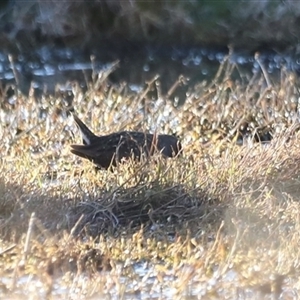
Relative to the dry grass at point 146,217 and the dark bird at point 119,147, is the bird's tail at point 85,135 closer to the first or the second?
the dark bird at point 119,147

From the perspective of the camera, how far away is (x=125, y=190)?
5.55m

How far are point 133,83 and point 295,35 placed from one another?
3.77m

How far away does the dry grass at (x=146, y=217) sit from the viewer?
445 centimetres

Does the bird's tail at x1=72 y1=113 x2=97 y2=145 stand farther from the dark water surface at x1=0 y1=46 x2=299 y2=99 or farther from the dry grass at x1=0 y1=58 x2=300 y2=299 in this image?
the dark water surface at x1=0 y1=46 x2=299 y2=99

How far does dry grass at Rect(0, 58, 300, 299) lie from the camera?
4449 millimetres

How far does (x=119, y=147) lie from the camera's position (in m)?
6.25

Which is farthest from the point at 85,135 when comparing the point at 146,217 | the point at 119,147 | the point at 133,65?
the point at 133,65

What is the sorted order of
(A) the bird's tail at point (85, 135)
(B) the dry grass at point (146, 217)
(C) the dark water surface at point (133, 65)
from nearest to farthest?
(B) the dry grass at point (146, 217) → (A) the bird's tail at point (85, 135) → (C) the dark water surface at point (133, 65)

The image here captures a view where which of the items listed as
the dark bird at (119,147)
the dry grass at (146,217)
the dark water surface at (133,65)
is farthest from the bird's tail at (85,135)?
the dark water surface at (133,65)

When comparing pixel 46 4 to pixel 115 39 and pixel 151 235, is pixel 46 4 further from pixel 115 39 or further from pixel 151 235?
pixel 151 235

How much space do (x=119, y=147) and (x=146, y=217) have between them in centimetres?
94

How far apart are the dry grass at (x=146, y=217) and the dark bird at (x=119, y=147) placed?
10 centimetres

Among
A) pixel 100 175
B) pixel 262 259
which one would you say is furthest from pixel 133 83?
pixel 262 259

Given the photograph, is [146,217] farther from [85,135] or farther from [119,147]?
[85,135]
